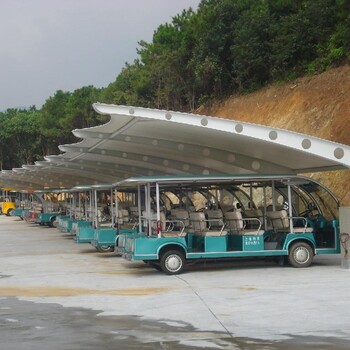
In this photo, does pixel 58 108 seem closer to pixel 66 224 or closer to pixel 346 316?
pixel 66 224

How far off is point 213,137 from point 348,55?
16.0 m

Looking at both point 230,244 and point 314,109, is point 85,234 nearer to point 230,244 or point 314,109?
point 230,244

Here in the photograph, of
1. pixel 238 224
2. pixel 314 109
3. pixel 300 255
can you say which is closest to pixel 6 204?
pixel 314 109

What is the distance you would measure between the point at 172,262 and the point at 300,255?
288 centimetres

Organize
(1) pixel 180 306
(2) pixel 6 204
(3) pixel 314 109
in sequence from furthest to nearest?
(2) pixel 6 204 → (3) pixel 314 109 → (1) pixel 180 306

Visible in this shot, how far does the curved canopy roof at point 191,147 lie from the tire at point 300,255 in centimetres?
192

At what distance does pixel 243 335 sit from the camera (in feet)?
27.9

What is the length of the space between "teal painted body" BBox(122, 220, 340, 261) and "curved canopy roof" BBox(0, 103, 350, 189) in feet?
5.54

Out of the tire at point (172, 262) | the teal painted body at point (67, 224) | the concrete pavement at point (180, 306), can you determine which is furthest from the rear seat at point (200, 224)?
the teal painted body at point (67, 224)

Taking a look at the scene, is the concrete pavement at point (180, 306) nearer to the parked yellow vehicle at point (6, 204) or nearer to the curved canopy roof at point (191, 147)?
the curved canopy roof at point (191, 147)

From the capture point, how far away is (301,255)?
50.3 feet

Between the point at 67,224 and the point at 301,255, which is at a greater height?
the point at 67,224

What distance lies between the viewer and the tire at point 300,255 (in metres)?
15.3

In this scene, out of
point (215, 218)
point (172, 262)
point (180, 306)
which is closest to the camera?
point (180, 306)
